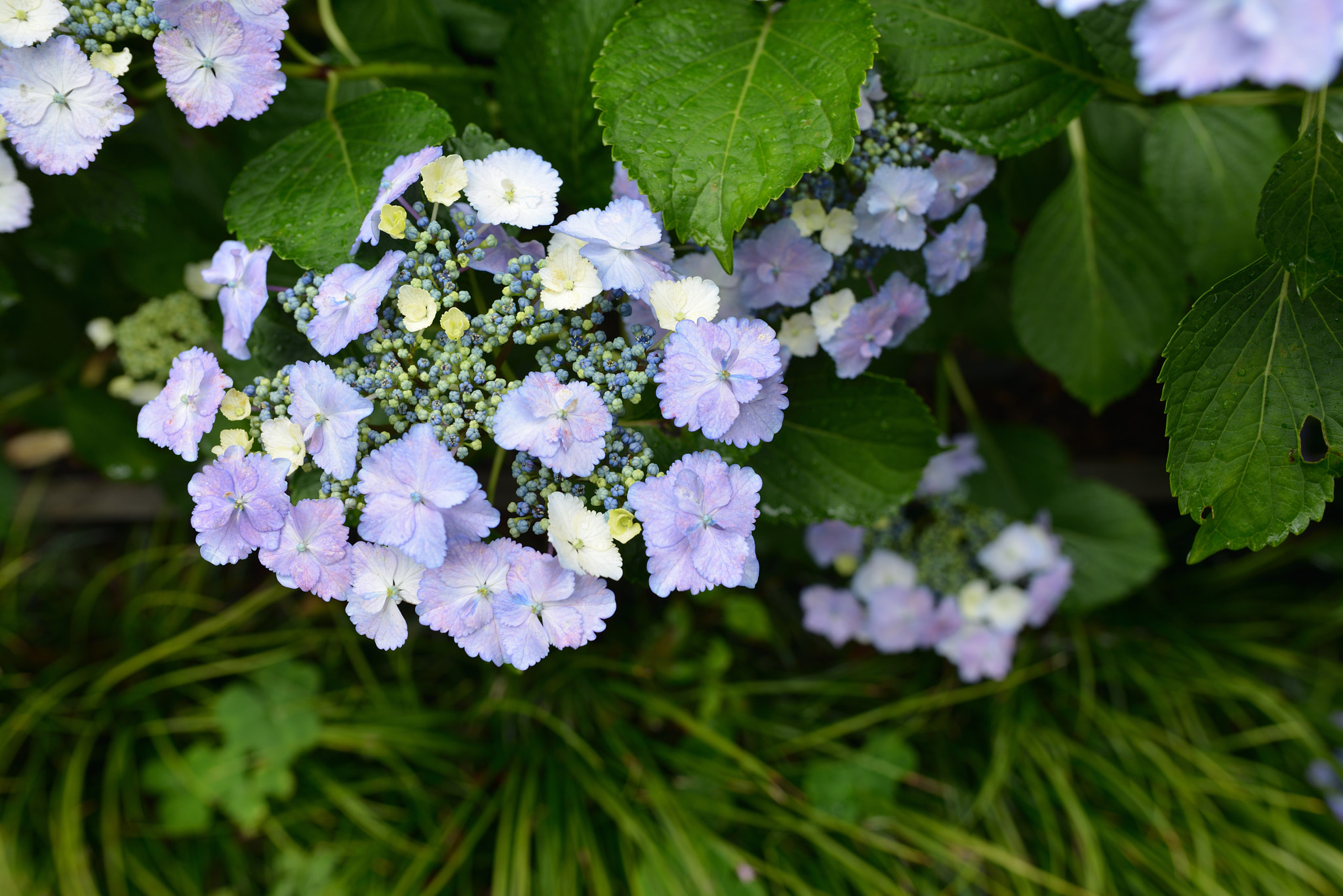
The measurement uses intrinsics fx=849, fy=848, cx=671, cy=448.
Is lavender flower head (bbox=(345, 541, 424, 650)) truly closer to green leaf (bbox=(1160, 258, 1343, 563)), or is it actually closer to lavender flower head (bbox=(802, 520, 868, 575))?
green leaf (bbox=(1160, 258, 1343, 563))

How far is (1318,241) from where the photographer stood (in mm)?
628

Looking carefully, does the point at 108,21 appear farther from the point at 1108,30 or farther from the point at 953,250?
the point at 1108,30

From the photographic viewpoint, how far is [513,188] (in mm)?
633

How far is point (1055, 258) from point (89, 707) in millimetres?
1802

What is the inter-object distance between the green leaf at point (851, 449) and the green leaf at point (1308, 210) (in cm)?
31

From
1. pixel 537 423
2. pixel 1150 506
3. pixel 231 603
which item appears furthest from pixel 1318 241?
pixel 231 603

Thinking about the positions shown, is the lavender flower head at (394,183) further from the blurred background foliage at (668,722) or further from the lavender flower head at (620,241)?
the blurred background foliage at (668,722)

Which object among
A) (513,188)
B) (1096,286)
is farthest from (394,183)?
(1096,286)

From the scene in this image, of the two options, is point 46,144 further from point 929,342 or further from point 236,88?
point 929,342

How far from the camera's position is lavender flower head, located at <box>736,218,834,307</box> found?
729 mm

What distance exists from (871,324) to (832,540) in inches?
25.5

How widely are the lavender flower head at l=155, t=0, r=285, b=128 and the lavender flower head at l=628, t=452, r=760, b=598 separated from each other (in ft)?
1.42

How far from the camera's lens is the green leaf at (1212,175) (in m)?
1.03

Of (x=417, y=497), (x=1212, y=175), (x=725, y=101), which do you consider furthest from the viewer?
(x=1212, y=175)
